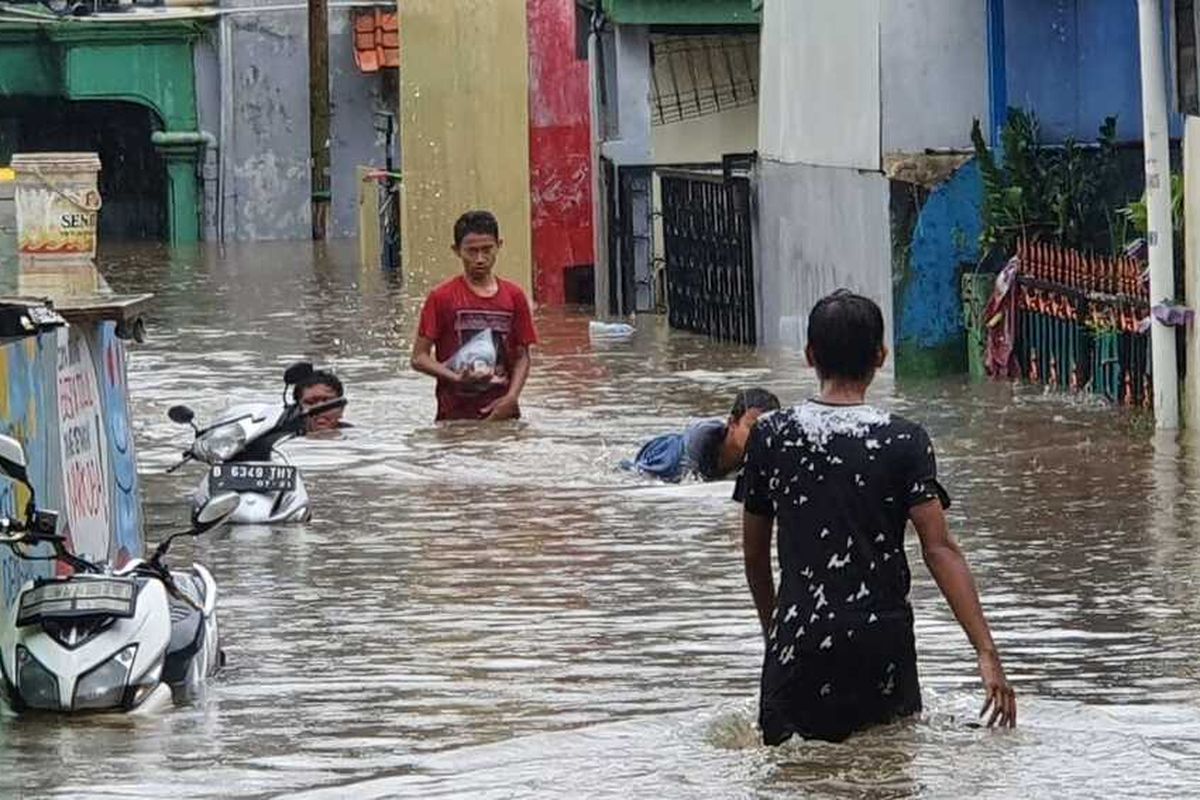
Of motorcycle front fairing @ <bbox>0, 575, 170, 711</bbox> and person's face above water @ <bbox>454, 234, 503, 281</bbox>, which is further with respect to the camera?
person's face above water @ <bbox>454, 234, 503, 281</bbox>

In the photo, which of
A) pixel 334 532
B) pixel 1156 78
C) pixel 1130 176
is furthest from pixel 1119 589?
pixel 1130 176

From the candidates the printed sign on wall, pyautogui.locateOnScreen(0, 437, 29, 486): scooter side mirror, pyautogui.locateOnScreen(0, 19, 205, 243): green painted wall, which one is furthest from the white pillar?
pyautogui.locateOnScreen(0, 19, 205, 243): green painted wall

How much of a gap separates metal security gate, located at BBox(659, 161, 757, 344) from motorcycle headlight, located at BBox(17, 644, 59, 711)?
17016mm

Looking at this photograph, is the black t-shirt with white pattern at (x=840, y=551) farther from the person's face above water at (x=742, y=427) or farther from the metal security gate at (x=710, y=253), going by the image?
the metal security gate at (x=710, y=253)

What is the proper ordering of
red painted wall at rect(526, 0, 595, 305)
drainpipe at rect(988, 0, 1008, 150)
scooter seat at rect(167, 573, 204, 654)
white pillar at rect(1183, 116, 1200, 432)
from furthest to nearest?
1. red painted wall at rect(526, 0, 595, 305)
2. drainpipe at rect(988, 0, 1008, 150)
3. white pillar at rect(1183, 116, 1200, 432)
4. scooter seat at rect(167, 573, 204, 654)

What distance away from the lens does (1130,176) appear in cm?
2022

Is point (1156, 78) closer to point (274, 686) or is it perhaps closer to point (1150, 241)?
point (1150, 241)

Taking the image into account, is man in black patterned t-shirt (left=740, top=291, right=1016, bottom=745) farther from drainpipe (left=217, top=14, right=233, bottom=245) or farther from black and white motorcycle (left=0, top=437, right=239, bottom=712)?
drainpipe (left=217, top=14, right=233, bottom=245)

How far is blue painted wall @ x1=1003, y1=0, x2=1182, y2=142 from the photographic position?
20891mm

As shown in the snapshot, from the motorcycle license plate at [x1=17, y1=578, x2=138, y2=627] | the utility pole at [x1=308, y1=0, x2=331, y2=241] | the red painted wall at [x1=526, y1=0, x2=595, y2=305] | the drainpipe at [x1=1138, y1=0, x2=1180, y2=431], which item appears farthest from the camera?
the utility pole at [x1=308, y1=0, x2=331, y2=241]

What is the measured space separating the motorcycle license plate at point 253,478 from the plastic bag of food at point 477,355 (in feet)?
8.54

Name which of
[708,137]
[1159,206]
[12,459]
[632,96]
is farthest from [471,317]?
[708,137]

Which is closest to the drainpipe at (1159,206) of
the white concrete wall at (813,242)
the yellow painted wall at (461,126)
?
the white concrete wall at (813,242)

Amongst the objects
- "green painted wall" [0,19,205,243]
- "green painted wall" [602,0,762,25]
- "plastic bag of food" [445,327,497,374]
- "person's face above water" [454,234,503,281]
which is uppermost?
"green painted wall" [0,19,205,243]
